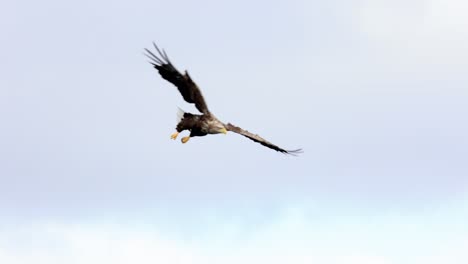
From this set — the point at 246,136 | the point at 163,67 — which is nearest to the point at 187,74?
the point at 163,67

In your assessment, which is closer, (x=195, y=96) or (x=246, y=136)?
(x=195, y=96)

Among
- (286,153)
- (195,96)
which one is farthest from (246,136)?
(195,96)

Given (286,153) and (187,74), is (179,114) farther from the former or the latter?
(286,153)

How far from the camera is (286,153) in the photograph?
40.9 metres

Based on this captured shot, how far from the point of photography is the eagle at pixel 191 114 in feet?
119

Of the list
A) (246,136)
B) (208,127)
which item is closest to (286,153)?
(246,136)

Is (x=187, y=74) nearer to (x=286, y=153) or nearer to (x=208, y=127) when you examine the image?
(x=208, y=127)

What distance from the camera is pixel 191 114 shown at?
37938mm

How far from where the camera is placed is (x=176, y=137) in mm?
38031

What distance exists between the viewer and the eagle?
1423 inches

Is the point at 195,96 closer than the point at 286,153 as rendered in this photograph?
Yes

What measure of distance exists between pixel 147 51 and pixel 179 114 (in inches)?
119

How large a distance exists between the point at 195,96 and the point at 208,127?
1.58 m

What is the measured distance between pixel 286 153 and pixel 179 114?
16.2 ft
